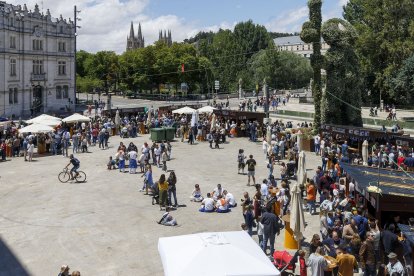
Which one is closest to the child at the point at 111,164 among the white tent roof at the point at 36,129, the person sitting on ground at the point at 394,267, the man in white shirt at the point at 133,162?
the man in white shirt at the point at 133,162

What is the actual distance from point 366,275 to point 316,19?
94.4 ft

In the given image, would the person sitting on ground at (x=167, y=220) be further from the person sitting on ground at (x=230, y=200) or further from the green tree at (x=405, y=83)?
the green tree at (x=405, y=83)

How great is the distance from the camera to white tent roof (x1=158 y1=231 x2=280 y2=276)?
8820 mm

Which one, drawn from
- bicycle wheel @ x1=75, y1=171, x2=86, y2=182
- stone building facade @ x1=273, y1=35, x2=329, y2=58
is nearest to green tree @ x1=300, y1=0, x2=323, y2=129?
bicycle wheel @ x1=75, y1=171, x2=86, y2=182

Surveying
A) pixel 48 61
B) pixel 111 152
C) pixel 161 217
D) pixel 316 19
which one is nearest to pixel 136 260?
pixel 161 217

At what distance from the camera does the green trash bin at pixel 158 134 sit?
36.0 m

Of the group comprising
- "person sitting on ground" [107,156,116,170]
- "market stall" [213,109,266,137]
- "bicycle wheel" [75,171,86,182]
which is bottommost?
"bicycle wheel" [75,171,86,182]

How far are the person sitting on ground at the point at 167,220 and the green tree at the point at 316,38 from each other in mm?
22169

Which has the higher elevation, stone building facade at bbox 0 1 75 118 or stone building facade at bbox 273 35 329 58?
stone building facade at bbox 273 35 329 58

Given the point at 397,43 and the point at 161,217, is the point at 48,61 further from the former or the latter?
the point at 161,217

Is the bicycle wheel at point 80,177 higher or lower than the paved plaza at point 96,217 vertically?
higher

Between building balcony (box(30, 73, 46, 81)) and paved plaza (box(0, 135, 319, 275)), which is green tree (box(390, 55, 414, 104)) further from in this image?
building balcony (box(30, 73, 46, 81))

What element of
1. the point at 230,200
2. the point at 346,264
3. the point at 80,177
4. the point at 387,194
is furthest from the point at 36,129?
the point at 346,264

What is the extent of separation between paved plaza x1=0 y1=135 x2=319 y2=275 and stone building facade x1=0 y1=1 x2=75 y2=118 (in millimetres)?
32529
